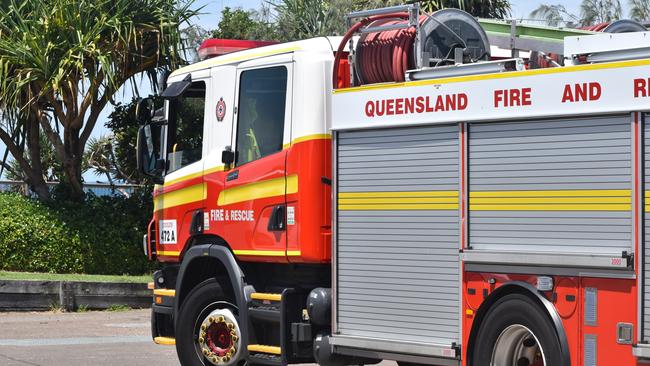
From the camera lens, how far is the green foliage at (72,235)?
20.3m

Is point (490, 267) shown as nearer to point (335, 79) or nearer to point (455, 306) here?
point (455, 306)

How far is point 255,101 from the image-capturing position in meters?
10.5

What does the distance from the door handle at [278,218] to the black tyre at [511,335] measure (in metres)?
2.21

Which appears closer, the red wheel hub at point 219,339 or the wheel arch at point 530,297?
the wheel arch at point 530,297

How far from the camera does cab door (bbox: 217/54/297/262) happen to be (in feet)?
33.1

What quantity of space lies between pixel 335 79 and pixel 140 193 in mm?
13001

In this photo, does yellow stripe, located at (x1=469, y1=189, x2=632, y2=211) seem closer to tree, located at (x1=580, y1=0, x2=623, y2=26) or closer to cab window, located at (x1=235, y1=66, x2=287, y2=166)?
cab window, located at (x1=235, y1=66, x2=287, y2=166)

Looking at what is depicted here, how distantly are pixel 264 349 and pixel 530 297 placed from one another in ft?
9.25

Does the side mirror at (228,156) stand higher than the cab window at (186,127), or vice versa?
the cab window at (186,127)

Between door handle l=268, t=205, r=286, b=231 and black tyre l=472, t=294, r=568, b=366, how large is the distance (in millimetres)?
2210

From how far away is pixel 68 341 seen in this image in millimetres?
14359

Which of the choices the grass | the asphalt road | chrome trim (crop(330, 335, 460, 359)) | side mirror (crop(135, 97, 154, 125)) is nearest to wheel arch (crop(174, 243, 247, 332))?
chrome trim (crop(330, 335, 460, 359))

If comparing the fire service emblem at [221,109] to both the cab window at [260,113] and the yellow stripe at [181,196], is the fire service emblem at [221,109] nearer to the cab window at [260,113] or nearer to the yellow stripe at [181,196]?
the cab window at [260,113]

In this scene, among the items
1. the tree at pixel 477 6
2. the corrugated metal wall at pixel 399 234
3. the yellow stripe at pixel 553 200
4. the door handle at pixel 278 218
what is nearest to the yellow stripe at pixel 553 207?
the yellow stripe at pixel 553 200
